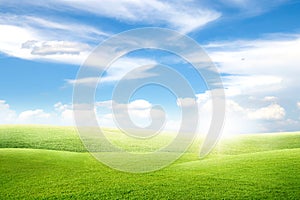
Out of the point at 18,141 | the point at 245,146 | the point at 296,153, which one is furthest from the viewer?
the point at 245,146

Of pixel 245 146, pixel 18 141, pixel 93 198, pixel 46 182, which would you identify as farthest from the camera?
pixel 245 146

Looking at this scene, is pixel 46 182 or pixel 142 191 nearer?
pixel 142 191

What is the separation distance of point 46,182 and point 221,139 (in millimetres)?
37899

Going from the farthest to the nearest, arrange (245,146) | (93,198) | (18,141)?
1. (245,146)
2. (18,141)
3. (93,198)

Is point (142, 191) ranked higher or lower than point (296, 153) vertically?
lower

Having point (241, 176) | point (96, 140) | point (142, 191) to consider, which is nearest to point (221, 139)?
point (96, 140)

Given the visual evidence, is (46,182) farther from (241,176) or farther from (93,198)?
(241,176)

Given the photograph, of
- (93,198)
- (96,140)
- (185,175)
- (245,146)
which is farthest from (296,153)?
(96,140)

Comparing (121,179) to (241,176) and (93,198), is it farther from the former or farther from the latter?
(241,176)

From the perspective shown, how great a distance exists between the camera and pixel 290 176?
25.6 metres

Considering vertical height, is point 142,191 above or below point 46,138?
below

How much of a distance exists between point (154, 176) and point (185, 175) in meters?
2.16

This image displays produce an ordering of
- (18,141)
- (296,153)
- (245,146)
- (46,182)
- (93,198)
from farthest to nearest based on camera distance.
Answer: (245,146)
(18,141)
(296,153)
(46,182)
(93,198)

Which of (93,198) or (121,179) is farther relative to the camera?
(121,179)
